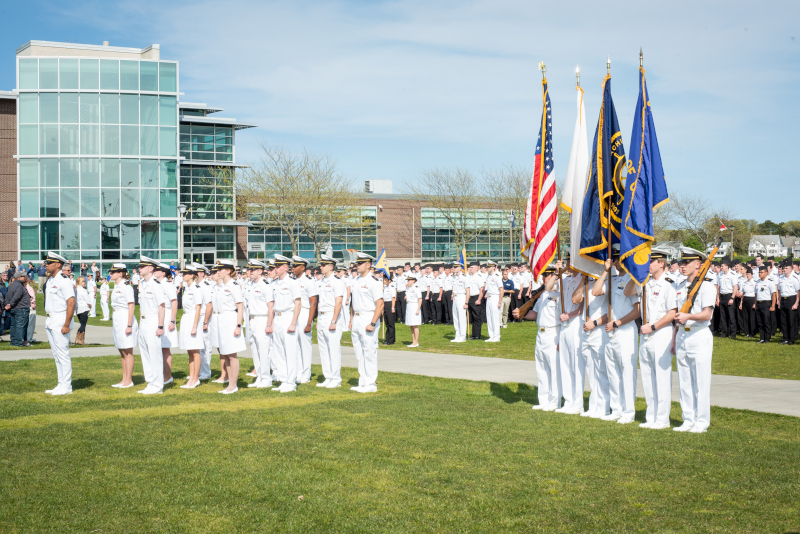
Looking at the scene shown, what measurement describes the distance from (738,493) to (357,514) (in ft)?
10.5

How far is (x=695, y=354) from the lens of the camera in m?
8.38

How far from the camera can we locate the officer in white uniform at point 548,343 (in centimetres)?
991

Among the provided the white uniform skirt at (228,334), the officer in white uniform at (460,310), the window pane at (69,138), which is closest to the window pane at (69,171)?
the window pane at (69,138)

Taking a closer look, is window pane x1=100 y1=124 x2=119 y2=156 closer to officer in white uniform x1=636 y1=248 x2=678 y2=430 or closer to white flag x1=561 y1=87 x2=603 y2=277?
white flag x1=561 y1=87 x2=603 y2=277

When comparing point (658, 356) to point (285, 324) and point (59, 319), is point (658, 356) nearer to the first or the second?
point (285, 324)

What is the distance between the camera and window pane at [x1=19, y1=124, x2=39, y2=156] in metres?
44.0

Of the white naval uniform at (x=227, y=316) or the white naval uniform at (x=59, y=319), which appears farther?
the white naval uniform at (x=227, y=316)

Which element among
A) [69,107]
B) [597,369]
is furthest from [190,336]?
[69,107]

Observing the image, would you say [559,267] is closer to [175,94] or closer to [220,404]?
[220,404]

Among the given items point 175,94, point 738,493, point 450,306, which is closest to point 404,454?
point 738,493

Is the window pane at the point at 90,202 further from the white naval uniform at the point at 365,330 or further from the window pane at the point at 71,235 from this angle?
the white naval uniform at the point at 365,330

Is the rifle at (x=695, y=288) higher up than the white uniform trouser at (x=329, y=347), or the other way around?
the rifle at (x=695, y=288)

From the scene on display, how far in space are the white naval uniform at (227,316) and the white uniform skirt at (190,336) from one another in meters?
0.45

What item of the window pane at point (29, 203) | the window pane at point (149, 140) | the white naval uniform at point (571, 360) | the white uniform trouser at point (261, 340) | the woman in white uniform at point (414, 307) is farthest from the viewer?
the window pane at point (149, 140)
